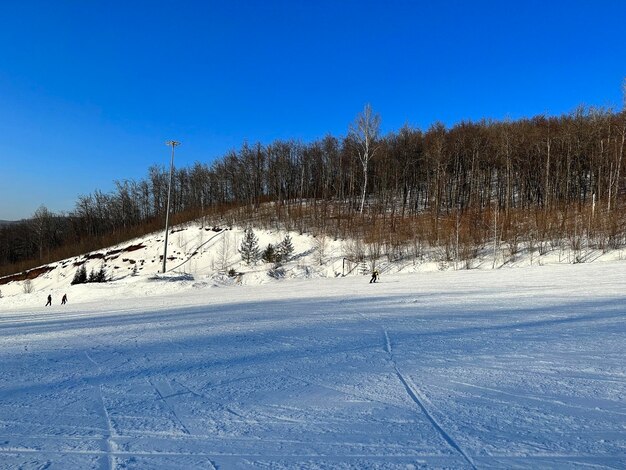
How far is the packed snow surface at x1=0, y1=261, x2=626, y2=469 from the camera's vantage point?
404cm

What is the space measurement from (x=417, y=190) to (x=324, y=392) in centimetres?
5514

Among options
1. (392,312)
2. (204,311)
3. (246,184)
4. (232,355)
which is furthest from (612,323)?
(246,184)

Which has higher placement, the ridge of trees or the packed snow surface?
the ridge of trees

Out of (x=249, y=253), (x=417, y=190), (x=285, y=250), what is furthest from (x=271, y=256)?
(x=417, y=190)

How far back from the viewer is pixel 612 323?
36.9ft

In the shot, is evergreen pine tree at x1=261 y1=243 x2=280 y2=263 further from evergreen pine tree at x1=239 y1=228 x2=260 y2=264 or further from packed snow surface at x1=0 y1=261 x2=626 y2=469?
packed snow surface at x1=0 y1=261 x2=626 y2=469

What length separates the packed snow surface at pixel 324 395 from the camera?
4039mm

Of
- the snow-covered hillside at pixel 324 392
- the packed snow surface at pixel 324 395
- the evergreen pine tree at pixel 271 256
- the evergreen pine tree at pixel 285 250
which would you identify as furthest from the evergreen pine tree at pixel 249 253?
the packed snow surface at pixel 324 395

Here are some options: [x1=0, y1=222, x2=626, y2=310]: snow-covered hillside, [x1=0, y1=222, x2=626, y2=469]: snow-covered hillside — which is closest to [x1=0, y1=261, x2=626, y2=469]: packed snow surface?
[x1=0, y1=222, x2=626, y2=469]: snow-covered hillside

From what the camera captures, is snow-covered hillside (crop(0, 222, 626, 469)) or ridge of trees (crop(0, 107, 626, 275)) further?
ridge of trees (crop(0, 107, 626, 275))

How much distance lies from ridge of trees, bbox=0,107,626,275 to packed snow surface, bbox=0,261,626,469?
28.6m

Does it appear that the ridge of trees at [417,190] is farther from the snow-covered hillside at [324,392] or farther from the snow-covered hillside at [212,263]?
the snow-covered hillside at [324,392]

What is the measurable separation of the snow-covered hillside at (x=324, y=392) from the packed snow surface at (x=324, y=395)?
24 millimetres

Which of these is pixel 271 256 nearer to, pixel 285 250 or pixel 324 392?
pixel 285 250
